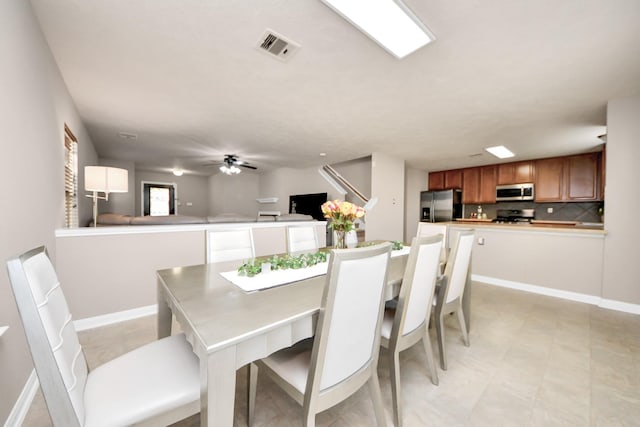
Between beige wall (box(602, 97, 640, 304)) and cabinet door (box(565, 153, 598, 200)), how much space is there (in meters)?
2.80

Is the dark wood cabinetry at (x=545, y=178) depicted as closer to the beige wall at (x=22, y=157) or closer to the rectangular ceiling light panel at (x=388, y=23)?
the rectangular ceiling light panel at (x=388, y=23)

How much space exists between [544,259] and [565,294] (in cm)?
48

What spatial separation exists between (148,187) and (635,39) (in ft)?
32.3

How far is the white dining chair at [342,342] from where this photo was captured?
0.93m

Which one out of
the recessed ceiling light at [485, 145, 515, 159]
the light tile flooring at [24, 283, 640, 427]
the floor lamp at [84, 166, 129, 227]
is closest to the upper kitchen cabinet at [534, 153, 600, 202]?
the recessed ceiling light at [485, 145, 515, 159]

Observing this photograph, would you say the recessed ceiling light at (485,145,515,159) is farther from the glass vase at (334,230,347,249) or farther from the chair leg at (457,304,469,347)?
the glass vase at (334,230,347,249)

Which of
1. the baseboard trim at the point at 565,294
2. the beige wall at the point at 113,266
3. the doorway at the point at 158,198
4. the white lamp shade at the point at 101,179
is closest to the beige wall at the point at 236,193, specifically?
the doorway at the point at 158,198

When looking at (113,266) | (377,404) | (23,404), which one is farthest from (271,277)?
(113,266)

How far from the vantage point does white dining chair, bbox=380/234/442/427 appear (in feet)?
4.35

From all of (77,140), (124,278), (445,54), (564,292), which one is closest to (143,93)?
(77,140)

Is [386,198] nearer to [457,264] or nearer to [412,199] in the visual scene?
[412,199]

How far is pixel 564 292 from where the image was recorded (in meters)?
3.25

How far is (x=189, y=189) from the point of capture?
8570 millimetres

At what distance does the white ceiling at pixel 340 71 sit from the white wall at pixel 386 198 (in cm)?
112
